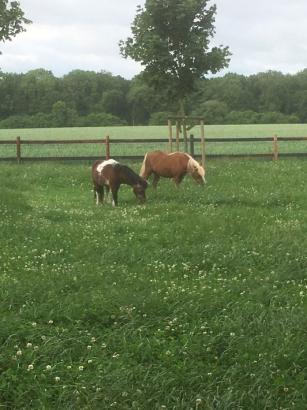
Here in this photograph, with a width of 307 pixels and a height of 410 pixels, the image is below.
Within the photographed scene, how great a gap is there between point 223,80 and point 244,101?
5.79 m

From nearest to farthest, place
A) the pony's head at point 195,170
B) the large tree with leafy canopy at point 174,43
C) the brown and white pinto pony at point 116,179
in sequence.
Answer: the brown and white pinto pony at point 116,179, the pony's head at point 195,170, the large tree with leafy canopy at point 174,43

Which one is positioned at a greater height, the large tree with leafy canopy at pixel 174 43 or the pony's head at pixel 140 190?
the large tree with leafy canopy at pixel 174 43

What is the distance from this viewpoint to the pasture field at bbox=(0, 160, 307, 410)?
4.29 metres

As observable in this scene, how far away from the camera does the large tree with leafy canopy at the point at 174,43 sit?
19.3 metres

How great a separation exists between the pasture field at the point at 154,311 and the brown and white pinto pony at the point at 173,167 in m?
4.56

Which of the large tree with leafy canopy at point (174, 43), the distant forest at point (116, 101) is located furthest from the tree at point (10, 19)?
the distant forest at point (116, 101)

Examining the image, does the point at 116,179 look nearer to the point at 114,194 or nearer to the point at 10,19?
the point at 114,194

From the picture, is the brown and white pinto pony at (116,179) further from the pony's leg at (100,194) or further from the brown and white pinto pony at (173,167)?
the brown and white pinto pony at (173,167)

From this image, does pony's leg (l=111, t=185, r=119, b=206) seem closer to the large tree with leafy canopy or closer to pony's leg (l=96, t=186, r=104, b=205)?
pony's leg (l=96, t=186, r=104, b=205)

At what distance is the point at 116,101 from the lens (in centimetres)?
8838

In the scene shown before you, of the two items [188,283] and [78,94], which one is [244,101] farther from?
[188,283]

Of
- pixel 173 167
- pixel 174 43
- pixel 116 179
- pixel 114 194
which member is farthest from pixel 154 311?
pixel 174 43

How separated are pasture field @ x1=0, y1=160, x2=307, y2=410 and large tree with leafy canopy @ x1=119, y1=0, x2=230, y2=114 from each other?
10.2 metres

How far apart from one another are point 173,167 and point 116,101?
7471 cm
